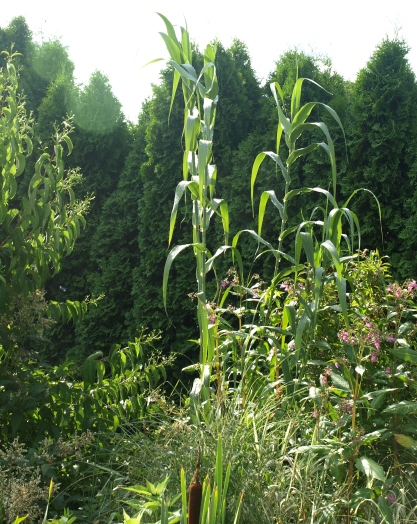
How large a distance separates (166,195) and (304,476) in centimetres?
363

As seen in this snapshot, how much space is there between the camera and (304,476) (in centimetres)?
184

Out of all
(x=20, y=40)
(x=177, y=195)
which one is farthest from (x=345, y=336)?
(x=20, y=40)

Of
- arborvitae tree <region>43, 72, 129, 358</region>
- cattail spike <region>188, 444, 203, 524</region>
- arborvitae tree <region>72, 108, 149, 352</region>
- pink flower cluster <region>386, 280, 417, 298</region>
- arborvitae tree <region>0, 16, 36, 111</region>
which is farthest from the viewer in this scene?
arborvitae tree <region>0, 16, 36, 111</region>

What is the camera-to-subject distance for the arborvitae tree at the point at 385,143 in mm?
4250

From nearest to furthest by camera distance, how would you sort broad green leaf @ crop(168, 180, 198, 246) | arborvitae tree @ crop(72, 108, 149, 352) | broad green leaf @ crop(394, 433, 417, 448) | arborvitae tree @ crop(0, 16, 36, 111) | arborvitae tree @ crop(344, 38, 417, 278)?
1. broad green leaf @ crop(394, 433, 417, 448)
2. broad green leaf @ crop(168, 180, 198, 246)
3. arborvitae tree @ crop(344, 38, 417, 278)
4. arborvitae tree @ crop(72, 108, 149, 352)
5. arborvitae tree @ crop(0, 16, 36, 111)

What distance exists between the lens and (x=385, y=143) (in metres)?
4.36

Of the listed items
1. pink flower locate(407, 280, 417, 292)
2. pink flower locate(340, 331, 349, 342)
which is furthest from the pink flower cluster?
pink flower locate(340, 331, 349, 342)

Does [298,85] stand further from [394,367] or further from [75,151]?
[75,151]

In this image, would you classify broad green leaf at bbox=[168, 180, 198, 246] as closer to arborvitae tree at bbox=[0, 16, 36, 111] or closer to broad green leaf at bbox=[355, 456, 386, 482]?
broad green leaf at bbox=[355, 456, 386, 482]

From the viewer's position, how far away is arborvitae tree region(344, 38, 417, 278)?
4.25 m

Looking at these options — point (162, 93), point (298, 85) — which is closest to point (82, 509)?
point (298, 85)

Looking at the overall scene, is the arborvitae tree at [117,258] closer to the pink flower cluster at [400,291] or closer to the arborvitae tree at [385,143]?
the arborvitae tree at [385,143]

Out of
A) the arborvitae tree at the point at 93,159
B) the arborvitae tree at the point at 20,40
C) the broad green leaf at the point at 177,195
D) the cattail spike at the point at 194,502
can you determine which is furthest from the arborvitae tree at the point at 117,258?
the cattail spike at the point at 194,502

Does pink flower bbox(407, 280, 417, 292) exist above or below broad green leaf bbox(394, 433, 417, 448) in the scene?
above
